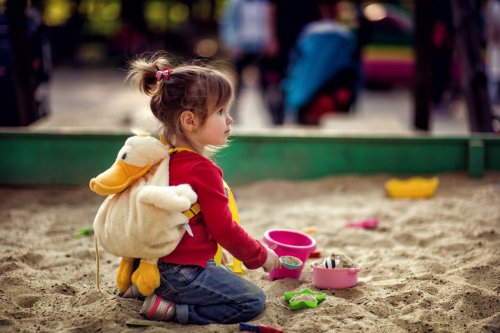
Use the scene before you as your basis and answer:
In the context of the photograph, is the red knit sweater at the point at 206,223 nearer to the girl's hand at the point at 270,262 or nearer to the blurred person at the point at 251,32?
the girl's hand at the point at 270,262

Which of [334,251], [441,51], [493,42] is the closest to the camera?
[334,251]

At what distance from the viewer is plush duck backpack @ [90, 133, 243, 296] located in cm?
192

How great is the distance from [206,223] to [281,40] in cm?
488

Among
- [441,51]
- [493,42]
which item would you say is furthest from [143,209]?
[493,42]

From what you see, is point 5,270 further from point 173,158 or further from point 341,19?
point 341,19

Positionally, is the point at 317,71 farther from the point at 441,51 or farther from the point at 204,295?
the point at 204,295

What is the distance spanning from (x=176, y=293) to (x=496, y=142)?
104 inches

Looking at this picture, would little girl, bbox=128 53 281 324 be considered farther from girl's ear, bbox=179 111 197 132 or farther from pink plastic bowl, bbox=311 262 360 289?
pink plastic bowl, bbox=311 262 360 289

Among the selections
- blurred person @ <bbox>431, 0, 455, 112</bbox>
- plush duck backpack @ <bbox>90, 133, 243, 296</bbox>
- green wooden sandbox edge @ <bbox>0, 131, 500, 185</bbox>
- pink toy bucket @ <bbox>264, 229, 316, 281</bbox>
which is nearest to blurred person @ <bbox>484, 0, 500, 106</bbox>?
blurred person @ <bbox>431, 0, 455, 112</bbox>

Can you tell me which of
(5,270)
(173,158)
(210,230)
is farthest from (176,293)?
(5,270)

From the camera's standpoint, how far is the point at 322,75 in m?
5.83

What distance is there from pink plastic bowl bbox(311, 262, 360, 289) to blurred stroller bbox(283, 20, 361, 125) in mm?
3668

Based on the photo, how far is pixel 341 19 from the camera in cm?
1030

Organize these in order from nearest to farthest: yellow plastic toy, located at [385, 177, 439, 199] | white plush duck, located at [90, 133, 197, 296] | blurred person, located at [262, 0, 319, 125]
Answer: white plush duck, located at [90, 133, 197, 296], yellow plastic toy, located at [385, 177, 439, 199], blurred person, located at [262, 0, 319, 125]
